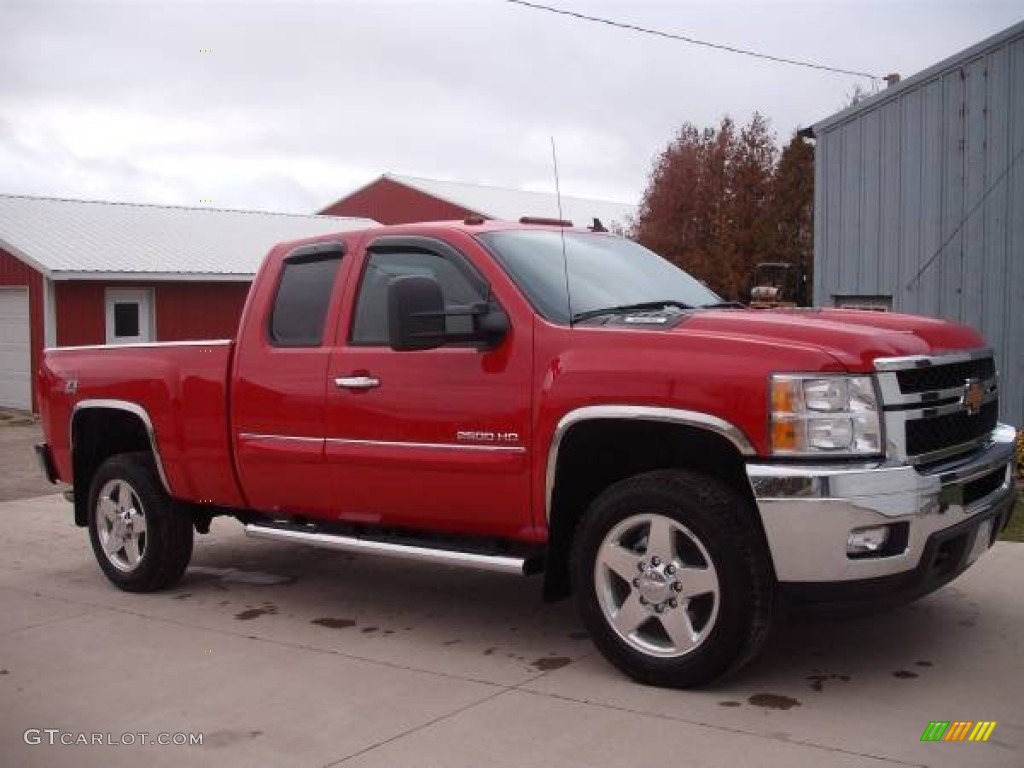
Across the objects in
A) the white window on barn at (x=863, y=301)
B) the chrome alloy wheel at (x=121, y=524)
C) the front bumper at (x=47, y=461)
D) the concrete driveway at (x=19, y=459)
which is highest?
the white window on barn at (x=863, y=301)

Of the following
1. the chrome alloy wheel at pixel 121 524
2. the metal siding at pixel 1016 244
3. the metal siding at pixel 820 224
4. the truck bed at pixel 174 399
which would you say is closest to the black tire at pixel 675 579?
the truck bed at pixel 174 399

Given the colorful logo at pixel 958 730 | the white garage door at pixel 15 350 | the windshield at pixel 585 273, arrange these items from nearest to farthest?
the colorful logo at pixel 958 730
the windshield at pixel 585 273
the white garage door at pixel 15 350

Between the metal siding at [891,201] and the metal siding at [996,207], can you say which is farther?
the metal siding at [891,201]

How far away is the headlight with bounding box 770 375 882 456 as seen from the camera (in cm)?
459

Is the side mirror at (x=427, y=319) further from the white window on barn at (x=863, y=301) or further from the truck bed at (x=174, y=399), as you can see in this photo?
the white window on barn at (x=863, y=301)

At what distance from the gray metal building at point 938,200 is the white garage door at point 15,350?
50.3 ft

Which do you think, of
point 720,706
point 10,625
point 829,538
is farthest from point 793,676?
point 10,625

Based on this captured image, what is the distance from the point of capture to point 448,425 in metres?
5.53

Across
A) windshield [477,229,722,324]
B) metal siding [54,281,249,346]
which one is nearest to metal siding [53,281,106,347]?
metal siding [54,281,249,346]

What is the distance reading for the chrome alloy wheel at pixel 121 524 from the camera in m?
7.20

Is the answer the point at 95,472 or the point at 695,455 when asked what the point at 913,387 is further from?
the point at 95,472

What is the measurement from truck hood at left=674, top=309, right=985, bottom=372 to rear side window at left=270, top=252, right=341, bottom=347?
2.03 meters

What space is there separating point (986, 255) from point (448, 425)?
7445 millimetres

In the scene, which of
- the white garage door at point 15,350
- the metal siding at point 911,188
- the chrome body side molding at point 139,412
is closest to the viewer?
the chrome body side molding at point 139,412
